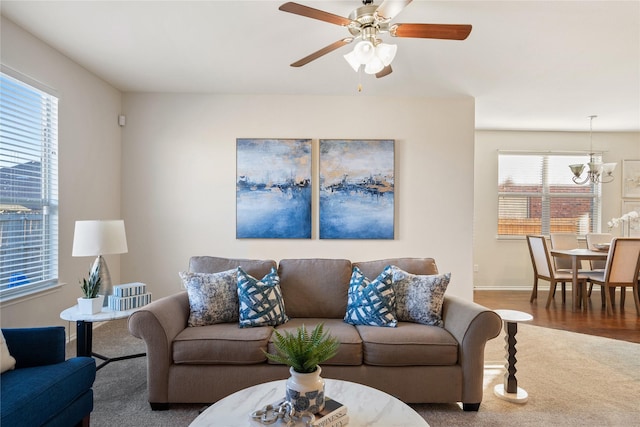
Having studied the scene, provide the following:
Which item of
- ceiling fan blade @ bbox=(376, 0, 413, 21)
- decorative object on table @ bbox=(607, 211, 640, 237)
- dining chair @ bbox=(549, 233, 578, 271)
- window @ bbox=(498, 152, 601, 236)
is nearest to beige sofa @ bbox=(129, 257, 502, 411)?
ceiling fan blade @ bbox=(376, 0, 413, 21)

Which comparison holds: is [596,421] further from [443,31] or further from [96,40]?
[96,40]

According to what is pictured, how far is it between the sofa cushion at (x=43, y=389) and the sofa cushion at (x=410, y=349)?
1.53 meters

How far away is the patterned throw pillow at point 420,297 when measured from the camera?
2533mm

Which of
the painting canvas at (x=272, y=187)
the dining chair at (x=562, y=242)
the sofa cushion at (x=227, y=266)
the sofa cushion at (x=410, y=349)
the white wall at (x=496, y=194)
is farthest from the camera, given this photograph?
the white wall at (x=496, y=194)

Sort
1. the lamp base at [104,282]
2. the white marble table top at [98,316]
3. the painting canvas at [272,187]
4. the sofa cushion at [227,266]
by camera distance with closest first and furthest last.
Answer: the white marble table top at [98,316], the lamp base at [104,282], the sofa cushion at [227,266], the painting canvas at [272,187]

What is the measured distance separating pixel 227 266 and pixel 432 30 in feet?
6.98

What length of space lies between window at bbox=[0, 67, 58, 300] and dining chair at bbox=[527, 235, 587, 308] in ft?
18.4

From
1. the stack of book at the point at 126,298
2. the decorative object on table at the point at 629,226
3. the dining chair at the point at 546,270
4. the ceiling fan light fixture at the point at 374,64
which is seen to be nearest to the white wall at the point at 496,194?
the decorative object on table at the point at 629,226

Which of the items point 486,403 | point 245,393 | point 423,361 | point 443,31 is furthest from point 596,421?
point 443,31

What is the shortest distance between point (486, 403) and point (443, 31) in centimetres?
230

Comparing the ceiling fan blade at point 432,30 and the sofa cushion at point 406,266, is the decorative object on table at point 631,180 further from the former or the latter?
the ceiling fan blade at point 432,30

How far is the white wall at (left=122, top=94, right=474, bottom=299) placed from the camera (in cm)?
435

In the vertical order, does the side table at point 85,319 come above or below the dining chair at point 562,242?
below

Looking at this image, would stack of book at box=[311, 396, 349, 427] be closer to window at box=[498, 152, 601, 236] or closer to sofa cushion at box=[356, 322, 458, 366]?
sofa cushion at box=[356, 322, 458, 366]
